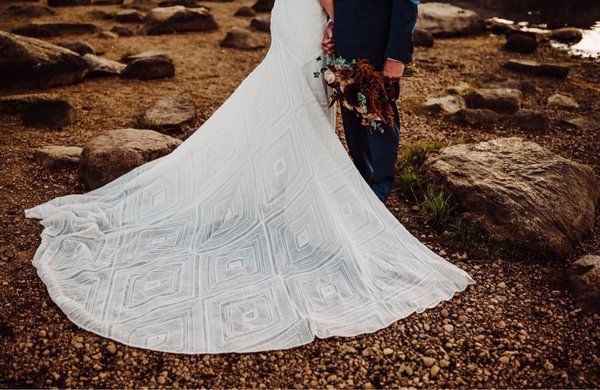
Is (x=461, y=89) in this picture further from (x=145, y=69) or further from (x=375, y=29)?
(x=145, y=69)

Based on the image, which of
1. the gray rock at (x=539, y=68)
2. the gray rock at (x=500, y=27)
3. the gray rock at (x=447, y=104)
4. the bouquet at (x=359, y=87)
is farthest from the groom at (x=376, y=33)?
the gray rock at (x=500, y=27)

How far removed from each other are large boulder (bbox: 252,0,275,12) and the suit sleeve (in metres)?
9.11

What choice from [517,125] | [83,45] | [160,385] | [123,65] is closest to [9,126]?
[123,65]

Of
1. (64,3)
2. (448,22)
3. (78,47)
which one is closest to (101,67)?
(78,47)

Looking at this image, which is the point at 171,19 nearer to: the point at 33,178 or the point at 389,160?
the point at 33,178

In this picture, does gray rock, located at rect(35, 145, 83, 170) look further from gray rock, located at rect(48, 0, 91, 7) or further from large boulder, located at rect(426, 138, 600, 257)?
gray rock, located at rect(48, 0, 91, 7)

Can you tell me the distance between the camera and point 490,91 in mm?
6441

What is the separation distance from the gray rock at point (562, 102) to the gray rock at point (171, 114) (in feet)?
15.2

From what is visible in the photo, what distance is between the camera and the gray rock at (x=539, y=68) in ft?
24.2

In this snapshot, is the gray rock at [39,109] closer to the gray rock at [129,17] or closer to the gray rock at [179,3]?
the gray rock at [129,17]

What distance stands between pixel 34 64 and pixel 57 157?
2.27 m

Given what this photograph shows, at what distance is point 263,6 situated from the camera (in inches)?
459

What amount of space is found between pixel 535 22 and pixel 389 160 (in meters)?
9.41

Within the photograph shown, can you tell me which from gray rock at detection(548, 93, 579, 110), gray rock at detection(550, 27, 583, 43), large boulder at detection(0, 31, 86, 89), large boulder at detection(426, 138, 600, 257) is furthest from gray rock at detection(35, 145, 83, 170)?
gray rock at detection(550, 27, 583, 43)
